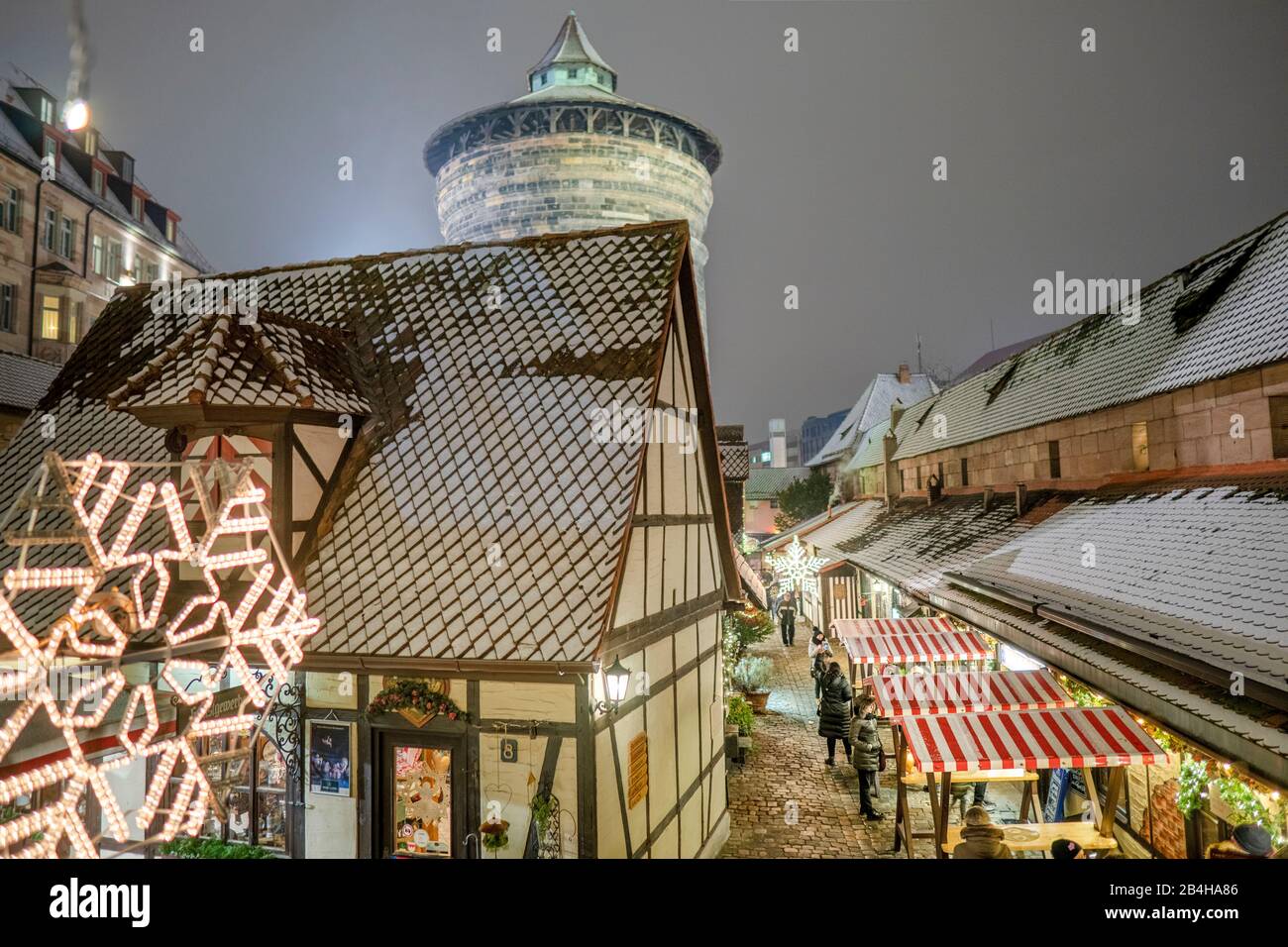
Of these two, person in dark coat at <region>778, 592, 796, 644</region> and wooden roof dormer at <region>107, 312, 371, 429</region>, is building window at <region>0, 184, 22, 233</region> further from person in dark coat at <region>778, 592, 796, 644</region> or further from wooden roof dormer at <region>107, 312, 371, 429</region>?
person in dark coat at <region>778, 592, 796, 644</region>

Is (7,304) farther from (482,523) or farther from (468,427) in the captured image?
(482,523)

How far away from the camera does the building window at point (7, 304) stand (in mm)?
28184

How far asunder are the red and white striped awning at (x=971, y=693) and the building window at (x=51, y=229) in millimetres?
36142

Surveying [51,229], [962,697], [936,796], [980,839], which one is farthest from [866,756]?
[51,229]

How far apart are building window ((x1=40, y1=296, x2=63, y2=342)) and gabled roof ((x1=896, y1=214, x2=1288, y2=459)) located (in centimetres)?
3505

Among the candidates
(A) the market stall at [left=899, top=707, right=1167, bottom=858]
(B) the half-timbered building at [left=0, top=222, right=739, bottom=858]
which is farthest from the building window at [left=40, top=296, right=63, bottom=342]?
(A) the market stall at [left=899, top=707, right=1167, bottom=858]

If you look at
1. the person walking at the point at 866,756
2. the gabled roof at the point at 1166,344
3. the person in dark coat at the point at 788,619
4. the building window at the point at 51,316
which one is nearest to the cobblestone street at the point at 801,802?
the person walking at the point at 866,756

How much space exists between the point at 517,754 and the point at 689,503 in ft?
14.2

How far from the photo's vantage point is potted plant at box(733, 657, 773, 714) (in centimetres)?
1708

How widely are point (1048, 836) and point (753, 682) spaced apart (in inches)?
416

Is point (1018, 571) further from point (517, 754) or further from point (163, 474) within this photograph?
point (163, 474)

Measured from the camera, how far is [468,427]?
8898mm

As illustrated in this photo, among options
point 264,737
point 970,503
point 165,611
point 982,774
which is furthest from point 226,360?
point 970,503
